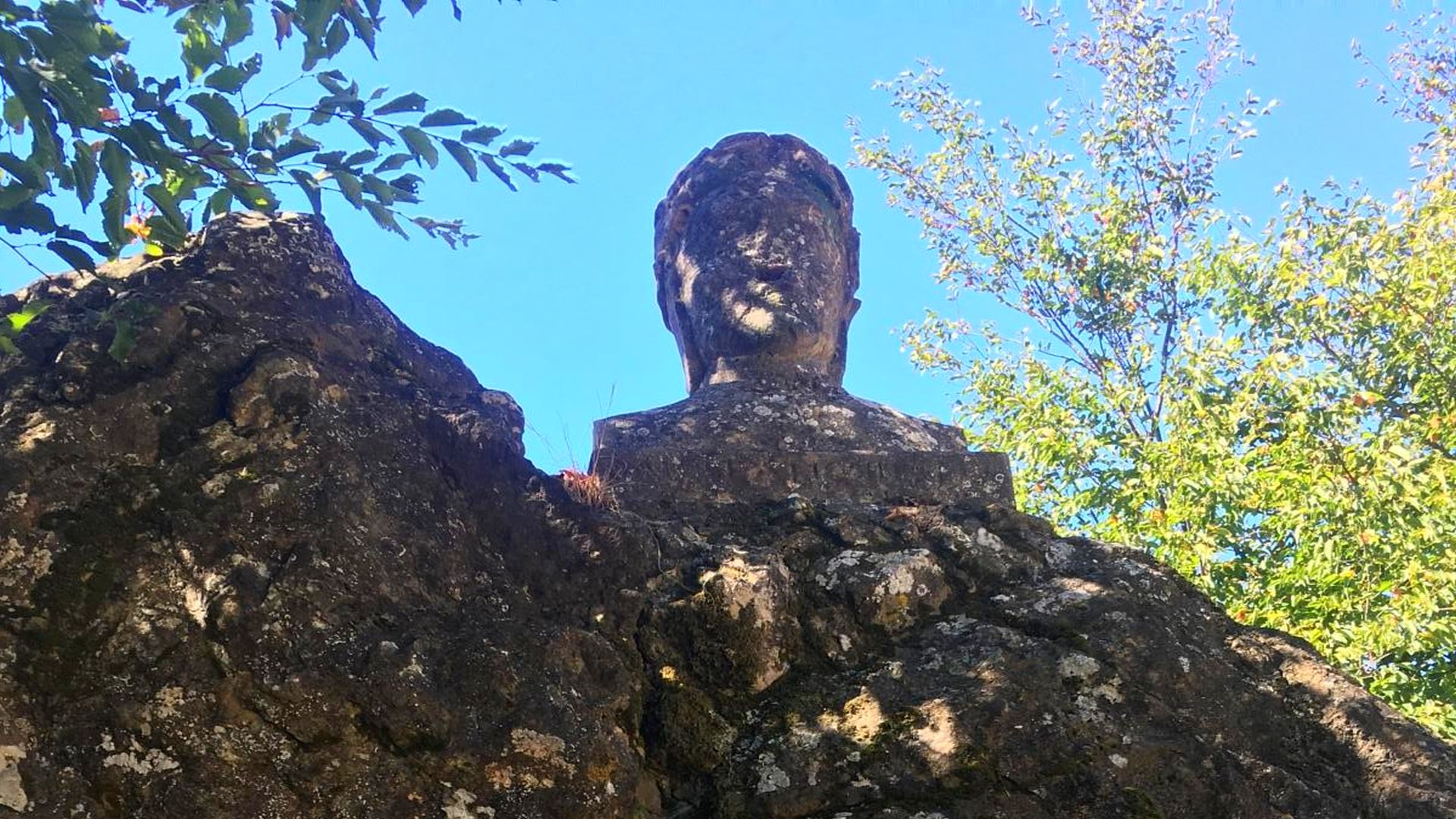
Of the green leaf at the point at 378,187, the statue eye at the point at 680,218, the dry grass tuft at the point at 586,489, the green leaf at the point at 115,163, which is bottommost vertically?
the dry grass tuft at the point at 586,489

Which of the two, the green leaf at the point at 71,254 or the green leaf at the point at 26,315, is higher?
the green leaf at the point at 71,254

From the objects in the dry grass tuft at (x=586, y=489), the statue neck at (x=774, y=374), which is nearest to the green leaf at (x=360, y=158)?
the dry grass tuft at (x=586, y=489)

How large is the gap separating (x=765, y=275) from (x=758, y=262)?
0.07 m

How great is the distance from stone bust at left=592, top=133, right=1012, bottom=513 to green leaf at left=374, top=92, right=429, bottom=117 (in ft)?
4.86

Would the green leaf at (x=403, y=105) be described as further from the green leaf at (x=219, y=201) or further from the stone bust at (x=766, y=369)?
the stone bust at (x=766, y=369)

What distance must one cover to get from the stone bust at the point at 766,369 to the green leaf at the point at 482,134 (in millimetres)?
1310

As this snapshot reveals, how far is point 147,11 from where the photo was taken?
2.96 meters

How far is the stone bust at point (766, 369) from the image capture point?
4027mm

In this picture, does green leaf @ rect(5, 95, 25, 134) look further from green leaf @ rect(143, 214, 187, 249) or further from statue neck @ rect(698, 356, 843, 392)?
statue neck @ rect(698, 356, 843, 392)

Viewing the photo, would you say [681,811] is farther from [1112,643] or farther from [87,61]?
[87,61]

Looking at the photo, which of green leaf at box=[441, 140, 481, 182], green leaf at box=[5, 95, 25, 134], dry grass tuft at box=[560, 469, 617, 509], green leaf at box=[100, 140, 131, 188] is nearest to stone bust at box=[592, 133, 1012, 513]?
dry grass tuft at box=[560, 469, 617, 509]

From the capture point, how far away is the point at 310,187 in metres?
3.07

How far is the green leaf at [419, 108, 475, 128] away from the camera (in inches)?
122

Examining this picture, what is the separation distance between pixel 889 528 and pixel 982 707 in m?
0.82
